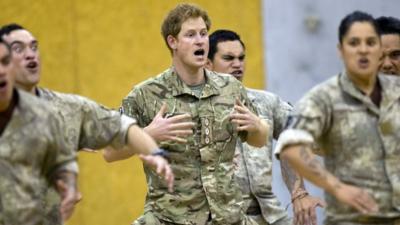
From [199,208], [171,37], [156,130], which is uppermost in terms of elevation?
[171,37]

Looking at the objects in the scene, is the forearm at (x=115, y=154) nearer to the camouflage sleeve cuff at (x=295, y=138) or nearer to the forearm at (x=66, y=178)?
the forearm at (x=66, y=178)

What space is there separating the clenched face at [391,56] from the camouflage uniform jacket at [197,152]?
2.96ft

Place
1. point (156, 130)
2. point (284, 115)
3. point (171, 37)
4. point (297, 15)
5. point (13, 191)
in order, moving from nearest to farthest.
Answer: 1. point (13, 191)
2. point (156, 130)
3. point (171, 37)
4. point (284, 115)
5. point (297, 15)

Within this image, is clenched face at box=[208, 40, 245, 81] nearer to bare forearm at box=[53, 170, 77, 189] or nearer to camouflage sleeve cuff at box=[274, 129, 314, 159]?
camouflage sleeve cuff at box=[274, 129, 314, 159]

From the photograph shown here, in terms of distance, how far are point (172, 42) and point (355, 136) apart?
1878 mm

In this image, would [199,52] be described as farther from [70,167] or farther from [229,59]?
[70,167]

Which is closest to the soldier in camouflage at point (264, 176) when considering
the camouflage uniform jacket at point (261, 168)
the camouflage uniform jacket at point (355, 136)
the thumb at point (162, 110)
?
the camouflage uniform jacket at point (261, 168)

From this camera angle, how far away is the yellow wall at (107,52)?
32.1 feet

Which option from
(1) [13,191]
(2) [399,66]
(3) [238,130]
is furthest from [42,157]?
(2) [399,66]

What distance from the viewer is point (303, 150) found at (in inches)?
214

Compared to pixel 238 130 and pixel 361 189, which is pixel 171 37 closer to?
pixel 238 130

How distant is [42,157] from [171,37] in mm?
1927

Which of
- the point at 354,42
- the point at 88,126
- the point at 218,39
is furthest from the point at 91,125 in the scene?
the point at 218,39

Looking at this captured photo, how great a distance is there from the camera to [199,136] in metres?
6.71
